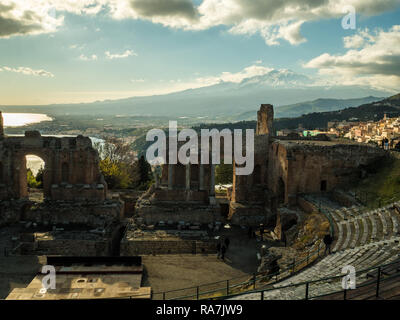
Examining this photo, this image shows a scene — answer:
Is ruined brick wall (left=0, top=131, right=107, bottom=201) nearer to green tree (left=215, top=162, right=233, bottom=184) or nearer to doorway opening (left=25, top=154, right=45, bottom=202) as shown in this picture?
doorway opening (left=25, top=154, right=45, bottom=202)

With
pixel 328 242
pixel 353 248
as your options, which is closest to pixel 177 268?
pixel 328 242

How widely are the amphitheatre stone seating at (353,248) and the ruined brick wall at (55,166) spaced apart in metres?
18.2

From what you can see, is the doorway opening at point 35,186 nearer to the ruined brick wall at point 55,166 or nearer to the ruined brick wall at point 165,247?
the ruined brick wall at point 55,166

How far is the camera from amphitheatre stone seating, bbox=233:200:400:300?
457 inches

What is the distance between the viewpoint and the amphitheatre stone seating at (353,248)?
11617 millimetres

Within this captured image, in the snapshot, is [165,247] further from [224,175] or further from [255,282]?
[224,175]

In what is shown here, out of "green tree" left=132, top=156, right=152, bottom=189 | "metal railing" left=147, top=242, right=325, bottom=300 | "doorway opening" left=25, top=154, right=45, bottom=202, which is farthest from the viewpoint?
"green tree" left=132, top=156, right=152, bottom=189

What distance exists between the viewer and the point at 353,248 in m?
15.4

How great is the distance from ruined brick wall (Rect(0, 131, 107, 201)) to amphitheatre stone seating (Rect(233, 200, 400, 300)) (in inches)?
717

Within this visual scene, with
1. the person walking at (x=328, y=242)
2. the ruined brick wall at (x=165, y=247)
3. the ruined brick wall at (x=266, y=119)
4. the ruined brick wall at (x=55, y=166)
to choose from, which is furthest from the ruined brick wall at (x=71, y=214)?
the person walking at (x=328, y=242)

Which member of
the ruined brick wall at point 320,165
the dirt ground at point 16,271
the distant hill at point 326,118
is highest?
the distant hill at point 326,118

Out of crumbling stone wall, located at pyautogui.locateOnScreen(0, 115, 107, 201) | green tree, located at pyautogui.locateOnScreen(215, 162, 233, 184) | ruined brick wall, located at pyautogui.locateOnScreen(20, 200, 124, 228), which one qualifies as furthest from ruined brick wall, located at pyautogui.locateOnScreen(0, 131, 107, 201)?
green tree, located at pyautogui.locateOnScreen(215, 162, 233, 184)
